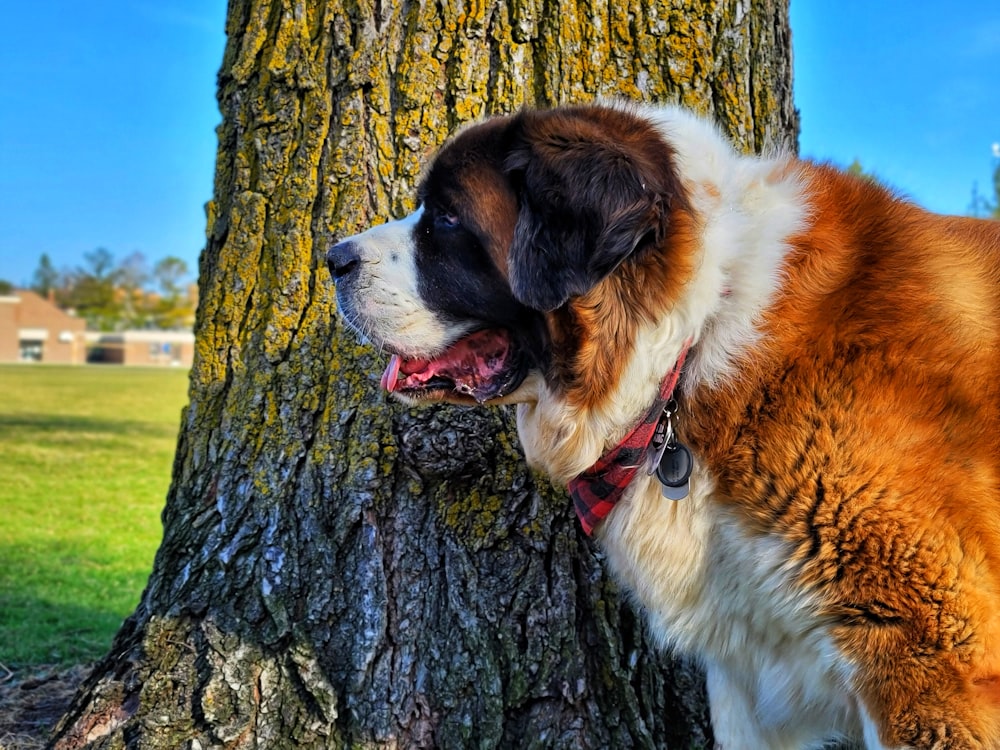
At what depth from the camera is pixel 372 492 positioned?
2.85m

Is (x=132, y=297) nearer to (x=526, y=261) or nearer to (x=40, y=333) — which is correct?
(x=40, y=333)

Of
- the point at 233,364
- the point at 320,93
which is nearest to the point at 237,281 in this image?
the point at 233,364

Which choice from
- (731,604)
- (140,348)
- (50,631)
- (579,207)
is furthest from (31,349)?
(731,604)

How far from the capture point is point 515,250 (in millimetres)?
2268

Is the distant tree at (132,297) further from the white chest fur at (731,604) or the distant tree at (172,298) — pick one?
the white chest fur at (731,604)

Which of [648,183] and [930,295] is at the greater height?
[648,183]

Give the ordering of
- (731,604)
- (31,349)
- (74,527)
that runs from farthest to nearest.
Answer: (31,349), (74,527), (731,604)

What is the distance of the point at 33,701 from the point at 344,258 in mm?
2521

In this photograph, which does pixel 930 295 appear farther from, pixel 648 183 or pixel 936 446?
pixel 648 183

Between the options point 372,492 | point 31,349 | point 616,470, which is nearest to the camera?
point 616,470

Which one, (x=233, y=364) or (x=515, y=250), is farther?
(x=233, y=364)

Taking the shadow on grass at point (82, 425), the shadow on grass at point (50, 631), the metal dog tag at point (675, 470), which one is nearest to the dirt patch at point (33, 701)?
the shadow on grass at point (50, 631)

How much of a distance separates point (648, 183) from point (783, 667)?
1.27 m

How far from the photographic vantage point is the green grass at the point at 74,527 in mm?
4832
